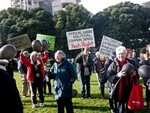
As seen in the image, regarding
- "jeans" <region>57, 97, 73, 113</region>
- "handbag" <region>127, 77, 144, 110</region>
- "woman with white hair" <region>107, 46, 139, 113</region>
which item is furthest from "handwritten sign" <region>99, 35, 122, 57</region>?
"handbag" <region>127, 77, 144, 110</region>

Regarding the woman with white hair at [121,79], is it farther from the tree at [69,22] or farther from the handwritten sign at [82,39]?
the tree at [69,22]

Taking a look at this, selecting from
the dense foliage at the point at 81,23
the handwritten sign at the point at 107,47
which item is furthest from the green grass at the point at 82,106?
the dense foliage at the point at 81,23

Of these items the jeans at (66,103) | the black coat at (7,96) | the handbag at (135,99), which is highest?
the black coat at (7,96)

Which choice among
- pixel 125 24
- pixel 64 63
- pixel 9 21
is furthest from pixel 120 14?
pixel 64 63

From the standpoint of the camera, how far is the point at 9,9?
42000mm

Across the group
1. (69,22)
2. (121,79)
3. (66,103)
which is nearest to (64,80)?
(66,103)

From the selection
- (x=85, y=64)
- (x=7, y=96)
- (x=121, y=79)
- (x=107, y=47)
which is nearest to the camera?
(x=7, y=96)

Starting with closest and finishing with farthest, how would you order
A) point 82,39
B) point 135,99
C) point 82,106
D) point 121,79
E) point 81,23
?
point 135,99 < point 121,79 < point 82,106 < point 82,39 < point 81,23

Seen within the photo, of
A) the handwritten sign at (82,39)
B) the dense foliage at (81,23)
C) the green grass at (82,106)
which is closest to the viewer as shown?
the green grass at (82,106)

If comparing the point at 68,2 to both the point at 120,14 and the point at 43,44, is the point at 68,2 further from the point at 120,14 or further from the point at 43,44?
the point at 43,44

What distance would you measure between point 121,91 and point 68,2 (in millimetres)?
67949

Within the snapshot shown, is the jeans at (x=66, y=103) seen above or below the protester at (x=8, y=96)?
below

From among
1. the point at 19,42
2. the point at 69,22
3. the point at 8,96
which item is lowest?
the point at 8,96

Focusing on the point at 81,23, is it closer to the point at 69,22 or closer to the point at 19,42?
the point at 69,22
